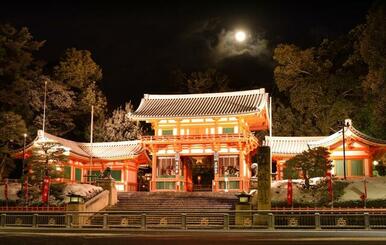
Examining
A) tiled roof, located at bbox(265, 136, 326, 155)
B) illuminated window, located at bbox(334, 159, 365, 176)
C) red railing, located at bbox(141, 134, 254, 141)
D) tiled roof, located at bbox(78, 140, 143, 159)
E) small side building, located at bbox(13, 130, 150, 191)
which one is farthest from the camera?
tiled roof, located at bbox(78, 140, 143, 159)

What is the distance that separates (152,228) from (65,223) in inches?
187

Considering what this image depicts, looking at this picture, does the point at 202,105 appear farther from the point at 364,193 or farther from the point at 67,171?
the point at 364,193

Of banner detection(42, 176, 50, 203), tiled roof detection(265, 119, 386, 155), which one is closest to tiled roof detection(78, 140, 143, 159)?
tiled roof detection(265, 119, 386, 155)

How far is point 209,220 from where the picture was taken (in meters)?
28.5

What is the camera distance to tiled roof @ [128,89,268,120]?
44.1 m

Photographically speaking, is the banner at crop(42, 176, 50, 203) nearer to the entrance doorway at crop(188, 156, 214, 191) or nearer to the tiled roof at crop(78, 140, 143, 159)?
the tiled roof at crop(78, 140, 143, 159)

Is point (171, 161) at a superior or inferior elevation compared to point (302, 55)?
inferior

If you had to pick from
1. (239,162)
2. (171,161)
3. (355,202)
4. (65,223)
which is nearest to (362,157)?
(239,162)

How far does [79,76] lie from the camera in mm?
57938

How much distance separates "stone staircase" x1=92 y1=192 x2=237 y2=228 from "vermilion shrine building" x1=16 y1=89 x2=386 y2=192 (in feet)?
18.5

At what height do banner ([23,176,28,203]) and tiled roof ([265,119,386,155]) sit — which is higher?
tiled roof ([265,119,386,155])

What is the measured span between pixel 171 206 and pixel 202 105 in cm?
1490

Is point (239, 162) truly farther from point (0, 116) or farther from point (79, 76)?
point (79, 76)

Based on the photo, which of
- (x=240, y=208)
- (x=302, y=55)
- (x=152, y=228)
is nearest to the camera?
(x=152, y=228)
